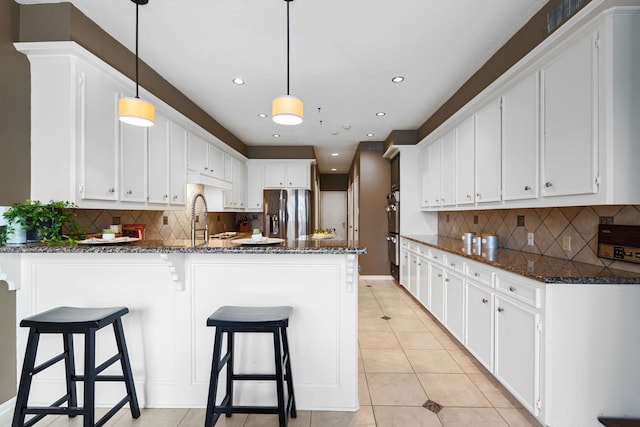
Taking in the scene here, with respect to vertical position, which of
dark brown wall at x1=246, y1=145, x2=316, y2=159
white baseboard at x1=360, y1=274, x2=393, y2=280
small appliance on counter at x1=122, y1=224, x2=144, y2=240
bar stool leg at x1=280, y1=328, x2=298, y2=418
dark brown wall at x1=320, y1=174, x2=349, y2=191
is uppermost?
dark brown wall at x1=246, y1=145, x2=316, y2=159

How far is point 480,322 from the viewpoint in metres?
2.39

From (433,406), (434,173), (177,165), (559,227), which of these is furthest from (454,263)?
(177,165)

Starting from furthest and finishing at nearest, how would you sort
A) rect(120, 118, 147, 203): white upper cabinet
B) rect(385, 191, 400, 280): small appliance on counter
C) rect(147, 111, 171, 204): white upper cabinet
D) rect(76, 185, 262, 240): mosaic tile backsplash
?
rect(385, 191, 400, 280): small appliance on counter
rect(147, 111, 171, 204): white upper cabinet
rect(76, 185, 262, 240): mosaic tile backsplash
rect(120, 118, 147, 203): white upper cabinet

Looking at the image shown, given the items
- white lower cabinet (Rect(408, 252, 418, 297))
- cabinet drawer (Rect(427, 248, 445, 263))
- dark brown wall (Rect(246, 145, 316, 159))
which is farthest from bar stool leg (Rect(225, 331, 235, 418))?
dark brown wall (Rect(246, 145, 316, 159))

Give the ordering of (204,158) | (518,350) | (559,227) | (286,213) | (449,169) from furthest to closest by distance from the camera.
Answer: (286,213), (204,158), (449,169), (559,227), (518,350)

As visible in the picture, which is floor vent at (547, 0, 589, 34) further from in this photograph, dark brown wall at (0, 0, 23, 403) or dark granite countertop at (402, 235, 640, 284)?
dark brown wall at (0, 0, 23, 403)

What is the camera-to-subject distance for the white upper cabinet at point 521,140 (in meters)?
2.17

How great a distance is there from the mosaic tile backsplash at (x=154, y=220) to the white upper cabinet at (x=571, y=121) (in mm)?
3514

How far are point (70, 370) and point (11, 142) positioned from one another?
149 cm

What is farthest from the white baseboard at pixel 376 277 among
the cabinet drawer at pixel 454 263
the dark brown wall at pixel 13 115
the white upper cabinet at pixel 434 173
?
the dark brown wall at pixel 13 115

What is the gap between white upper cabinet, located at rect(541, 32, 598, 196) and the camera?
169cm

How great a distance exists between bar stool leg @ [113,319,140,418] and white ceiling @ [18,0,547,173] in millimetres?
2114

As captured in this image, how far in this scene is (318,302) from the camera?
2006 mm

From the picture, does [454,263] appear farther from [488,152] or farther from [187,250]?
[187,250]
